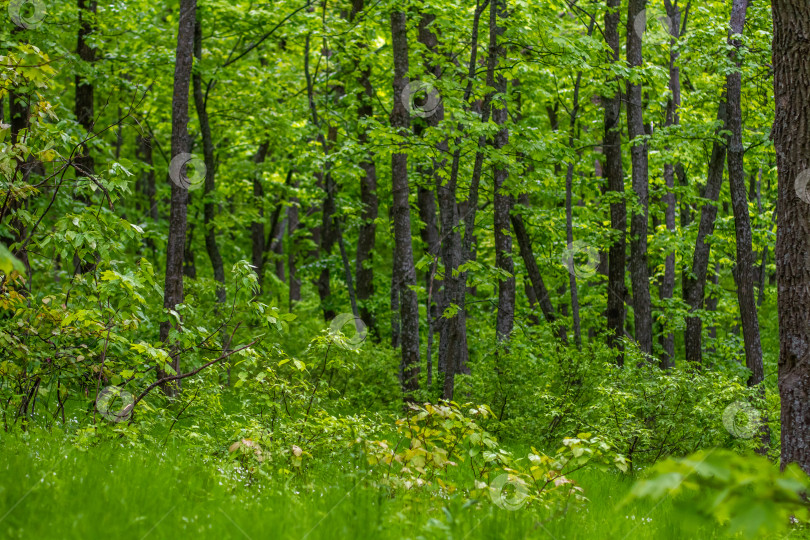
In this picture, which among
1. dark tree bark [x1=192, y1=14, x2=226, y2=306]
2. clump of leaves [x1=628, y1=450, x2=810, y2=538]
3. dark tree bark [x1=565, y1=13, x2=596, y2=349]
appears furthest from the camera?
dark tree bark [x1=192, y1=14, x2=226, y2=306]

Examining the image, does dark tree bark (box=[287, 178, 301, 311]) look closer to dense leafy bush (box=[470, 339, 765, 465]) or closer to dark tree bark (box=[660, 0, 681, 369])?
dark tree bark (box=[660, 0, 681, 369])

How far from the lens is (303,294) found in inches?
1119

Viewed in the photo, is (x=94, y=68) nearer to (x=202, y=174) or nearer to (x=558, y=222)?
(x=202, y=174)

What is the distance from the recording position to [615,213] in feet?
45.7

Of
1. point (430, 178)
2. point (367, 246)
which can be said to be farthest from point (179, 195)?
point (367, 246)

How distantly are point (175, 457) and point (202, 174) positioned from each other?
10817mm

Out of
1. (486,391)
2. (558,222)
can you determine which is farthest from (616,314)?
(486,391)

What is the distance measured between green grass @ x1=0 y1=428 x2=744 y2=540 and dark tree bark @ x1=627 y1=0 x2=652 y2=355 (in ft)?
27.4

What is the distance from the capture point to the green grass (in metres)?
3.63

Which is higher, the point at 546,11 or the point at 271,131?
the point at 546,11

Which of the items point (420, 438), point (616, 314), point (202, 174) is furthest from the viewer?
point (202, 174)

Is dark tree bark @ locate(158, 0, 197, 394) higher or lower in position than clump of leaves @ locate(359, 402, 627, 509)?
higher

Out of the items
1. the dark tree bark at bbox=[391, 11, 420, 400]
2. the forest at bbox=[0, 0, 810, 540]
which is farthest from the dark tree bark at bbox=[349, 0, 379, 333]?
the dark tree bark at bbox=[391, 11, 420, 400]

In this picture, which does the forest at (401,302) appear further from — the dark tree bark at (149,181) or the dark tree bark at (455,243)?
the dark tree bark at (149,181)
